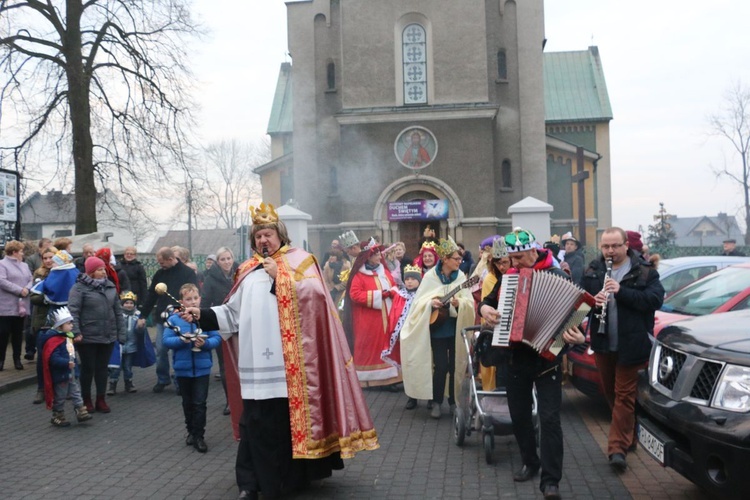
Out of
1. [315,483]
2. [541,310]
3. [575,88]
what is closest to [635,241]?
[541,310]

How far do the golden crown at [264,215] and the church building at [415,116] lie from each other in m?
22.6

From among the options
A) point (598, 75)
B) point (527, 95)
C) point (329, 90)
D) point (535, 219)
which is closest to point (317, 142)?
point (329, 90)

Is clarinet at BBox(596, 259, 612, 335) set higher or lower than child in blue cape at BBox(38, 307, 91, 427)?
higher

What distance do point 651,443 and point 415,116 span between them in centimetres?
2466

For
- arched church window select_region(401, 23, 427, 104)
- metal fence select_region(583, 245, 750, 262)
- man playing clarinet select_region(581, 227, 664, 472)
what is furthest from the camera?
arched church window select_region(401, 23, 427, 104)

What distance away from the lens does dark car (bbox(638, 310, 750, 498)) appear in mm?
4355

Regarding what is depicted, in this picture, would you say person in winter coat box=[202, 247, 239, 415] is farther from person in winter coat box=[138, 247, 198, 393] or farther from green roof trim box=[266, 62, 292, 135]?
green roof trim box=[266, 62, 292, 135]

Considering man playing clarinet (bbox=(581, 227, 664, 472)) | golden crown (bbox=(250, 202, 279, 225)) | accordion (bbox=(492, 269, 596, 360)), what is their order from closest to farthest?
accordion (bbox=(492, 269, 596, 360)) → golden crown (bbox=(250, 202, 279, 225)) → man playing clarinet (bbox=(581, 227, 664, 472))

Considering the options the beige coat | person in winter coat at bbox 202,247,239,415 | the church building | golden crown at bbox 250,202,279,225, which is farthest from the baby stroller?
the church building

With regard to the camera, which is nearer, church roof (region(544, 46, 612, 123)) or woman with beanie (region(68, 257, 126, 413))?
woman with beanie (region(68, 257, 126, 413))

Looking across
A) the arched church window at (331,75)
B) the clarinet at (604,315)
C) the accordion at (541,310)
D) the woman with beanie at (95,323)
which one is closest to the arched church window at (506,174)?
the arched church window at (331,75)

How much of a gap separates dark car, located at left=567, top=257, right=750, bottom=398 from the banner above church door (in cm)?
1994

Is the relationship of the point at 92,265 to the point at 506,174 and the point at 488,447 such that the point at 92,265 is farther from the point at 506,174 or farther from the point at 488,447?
the point at 506,174

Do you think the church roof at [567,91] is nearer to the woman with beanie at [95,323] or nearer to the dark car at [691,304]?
the woman with beanie at [95,323]
